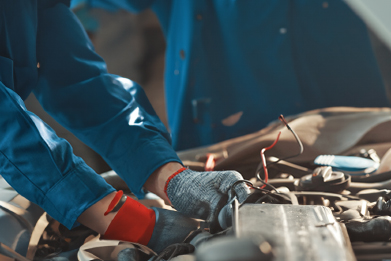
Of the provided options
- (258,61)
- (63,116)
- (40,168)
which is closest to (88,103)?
(63,116)

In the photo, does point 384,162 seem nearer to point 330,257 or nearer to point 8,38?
point 330,257

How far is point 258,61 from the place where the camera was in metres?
1.35

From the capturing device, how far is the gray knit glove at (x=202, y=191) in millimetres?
569

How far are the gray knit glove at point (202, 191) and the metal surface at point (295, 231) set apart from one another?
3.6 inches

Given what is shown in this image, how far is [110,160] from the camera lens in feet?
2.51

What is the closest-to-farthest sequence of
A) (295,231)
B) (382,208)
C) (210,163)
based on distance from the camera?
(295,231), (382,208), (210,163)

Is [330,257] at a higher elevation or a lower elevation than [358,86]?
higher

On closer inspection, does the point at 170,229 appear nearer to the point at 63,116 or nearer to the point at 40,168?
the point at 40,168

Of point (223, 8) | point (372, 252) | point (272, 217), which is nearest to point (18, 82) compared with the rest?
point (272, 217)

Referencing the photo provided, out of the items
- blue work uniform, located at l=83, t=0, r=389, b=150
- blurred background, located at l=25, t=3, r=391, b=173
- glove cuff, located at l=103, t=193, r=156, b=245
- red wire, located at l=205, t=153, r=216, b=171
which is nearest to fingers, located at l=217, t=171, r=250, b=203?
glove cuff, located at l=103, t=193, r=156, b=245

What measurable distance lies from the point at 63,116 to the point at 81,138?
55 mm

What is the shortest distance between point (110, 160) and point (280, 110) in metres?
0.76

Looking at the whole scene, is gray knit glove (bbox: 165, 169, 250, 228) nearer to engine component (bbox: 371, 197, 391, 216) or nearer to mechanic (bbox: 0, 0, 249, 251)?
mechanic (bbox: 0, 0, 249, 251)

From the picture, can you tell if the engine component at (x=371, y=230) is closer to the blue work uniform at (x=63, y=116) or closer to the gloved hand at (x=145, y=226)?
the gloved hand at (x=145, y=226)
